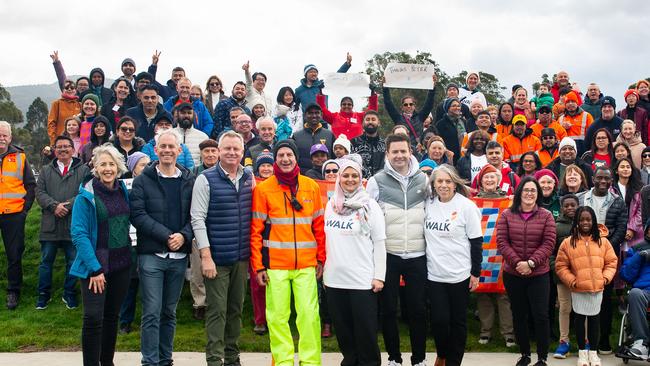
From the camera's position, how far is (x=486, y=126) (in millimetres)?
10461

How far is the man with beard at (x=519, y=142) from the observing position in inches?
398

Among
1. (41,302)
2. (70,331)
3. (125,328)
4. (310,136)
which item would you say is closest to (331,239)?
(125,328)

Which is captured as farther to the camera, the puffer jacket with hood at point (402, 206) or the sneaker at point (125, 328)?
the sneaker at point (125, 328)

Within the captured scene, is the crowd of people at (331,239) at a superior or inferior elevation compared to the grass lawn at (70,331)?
superior

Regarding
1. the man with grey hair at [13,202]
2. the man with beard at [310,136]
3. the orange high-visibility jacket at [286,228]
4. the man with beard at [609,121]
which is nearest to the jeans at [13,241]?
the man with grey hair at [13,202]

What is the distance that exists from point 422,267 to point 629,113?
7778 millimetres

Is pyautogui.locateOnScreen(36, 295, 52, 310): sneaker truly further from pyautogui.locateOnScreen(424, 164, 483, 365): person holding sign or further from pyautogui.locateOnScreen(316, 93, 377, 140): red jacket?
pyautogui.locateOnScreen(424, 164, 483, 365): person holding sign

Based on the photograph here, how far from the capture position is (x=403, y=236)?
5.95 meters

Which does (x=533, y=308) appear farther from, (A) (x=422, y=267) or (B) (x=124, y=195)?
(B) (x=124, y=195)

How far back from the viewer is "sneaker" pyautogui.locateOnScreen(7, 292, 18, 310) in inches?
345

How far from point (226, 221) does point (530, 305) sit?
11.6 ft

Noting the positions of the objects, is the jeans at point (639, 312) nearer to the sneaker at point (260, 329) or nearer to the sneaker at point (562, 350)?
the sneaker at point (562, 350)

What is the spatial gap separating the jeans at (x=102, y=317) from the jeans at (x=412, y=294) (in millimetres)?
2588

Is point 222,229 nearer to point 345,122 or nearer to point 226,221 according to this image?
point 226,221
